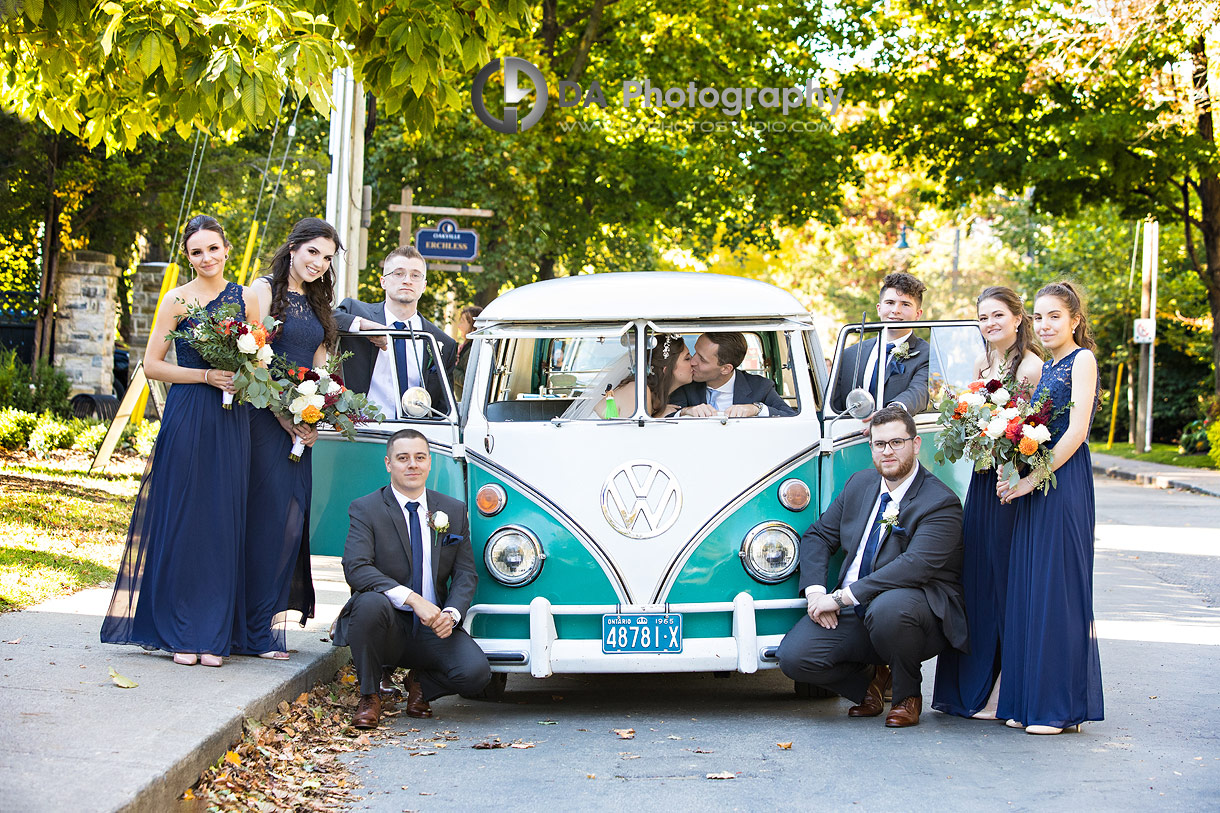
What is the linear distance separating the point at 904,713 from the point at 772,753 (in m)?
0.89

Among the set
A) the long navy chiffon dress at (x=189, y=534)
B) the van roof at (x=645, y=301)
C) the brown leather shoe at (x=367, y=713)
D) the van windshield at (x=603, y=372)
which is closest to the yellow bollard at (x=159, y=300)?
the van windshield at (x=603, y=372)

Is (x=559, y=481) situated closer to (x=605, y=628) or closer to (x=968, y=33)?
(x=605, y=628)

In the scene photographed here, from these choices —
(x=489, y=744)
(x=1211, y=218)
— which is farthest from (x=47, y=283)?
(x=1211, y=218)

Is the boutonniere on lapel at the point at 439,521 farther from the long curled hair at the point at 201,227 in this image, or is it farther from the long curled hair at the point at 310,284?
the long curled hair at the point at 201,227

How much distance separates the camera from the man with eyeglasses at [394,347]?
7898mm

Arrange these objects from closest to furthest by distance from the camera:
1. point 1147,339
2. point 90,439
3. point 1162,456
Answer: point 90,439, point 1162,456, point 1147,339

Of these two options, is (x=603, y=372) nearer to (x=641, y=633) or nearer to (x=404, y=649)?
(x=641, y=633)

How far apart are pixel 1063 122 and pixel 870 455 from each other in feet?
59.4

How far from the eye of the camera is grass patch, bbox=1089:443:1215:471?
26.6 m

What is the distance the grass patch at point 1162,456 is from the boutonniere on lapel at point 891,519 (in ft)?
69.0

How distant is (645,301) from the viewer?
732 cm

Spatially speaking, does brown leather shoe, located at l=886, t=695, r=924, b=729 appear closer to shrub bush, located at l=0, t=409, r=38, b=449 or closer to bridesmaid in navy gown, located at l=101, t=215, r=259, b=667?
bridesmaid in navy gown, located at l=101, t=215, r=259, b=667

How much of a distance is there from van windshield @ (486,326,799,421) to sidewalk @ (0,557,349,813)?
5.90 ft

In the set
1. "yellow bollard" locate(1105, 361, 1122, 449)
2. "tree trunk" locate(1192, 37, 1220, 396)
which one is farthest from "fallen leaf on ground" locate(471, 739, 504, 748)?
"yellow bollard" locate(1105, 361, 1122, 449)
